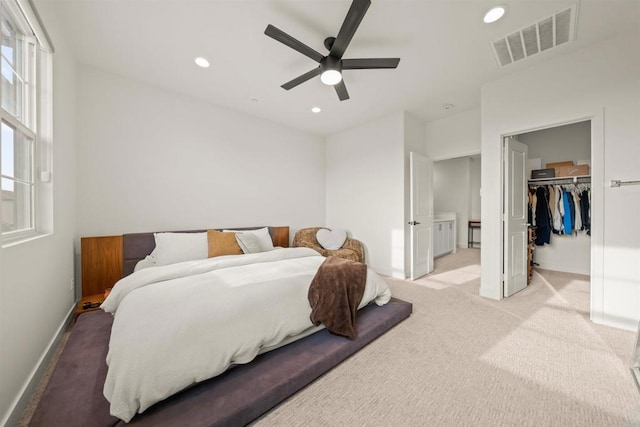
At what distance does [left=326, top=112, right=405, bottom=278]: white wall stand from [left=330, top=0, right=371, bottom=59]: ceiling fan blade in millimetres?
2157

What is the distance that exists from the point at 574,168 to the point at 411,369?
4.31 metres

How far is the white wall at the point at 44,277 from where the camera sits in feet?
3.90

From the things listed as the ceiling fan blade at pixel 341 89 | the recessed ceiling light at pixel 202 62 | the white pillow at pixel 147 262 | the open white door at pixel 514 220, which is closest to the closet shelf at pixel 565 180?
the open white door at pixel 514 220

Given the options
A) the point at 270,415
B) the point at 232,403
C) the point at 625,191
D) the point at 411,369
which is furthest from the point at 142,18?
the point at 625,191

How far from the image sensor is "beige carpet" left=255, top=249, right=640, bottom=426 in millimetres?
1282

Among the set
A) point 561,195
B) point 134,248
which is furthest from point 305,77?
point 561,195

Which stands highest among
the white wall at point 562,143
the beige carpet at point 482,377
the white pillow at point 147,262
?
the white wall at point 562,143

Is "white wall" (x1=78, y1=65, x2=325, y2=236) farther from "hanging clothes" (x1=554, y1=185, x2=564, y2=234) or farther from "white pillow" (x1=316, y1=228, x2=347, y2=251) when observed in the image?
"hanging clothes" (x1=554, y1=185, x2=564, y2=234)

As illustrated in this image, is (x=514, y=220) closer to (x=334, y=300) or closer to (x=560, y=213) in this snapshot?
(x=560, y=213)

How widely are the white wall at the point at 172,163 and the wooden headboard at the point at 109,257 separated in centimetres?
25

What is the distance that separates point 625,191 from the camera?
213cm

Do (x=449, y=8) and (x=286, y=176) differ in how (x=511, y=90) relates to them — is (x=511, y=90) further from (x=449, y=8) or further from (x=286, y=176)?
(x=286, y=176)

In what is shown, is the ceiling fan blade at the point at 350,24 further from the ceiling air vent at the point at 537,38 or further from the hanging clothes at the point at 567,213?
the hanging clothes at the point at 567,213

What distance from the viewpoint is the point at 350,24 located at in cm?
165
